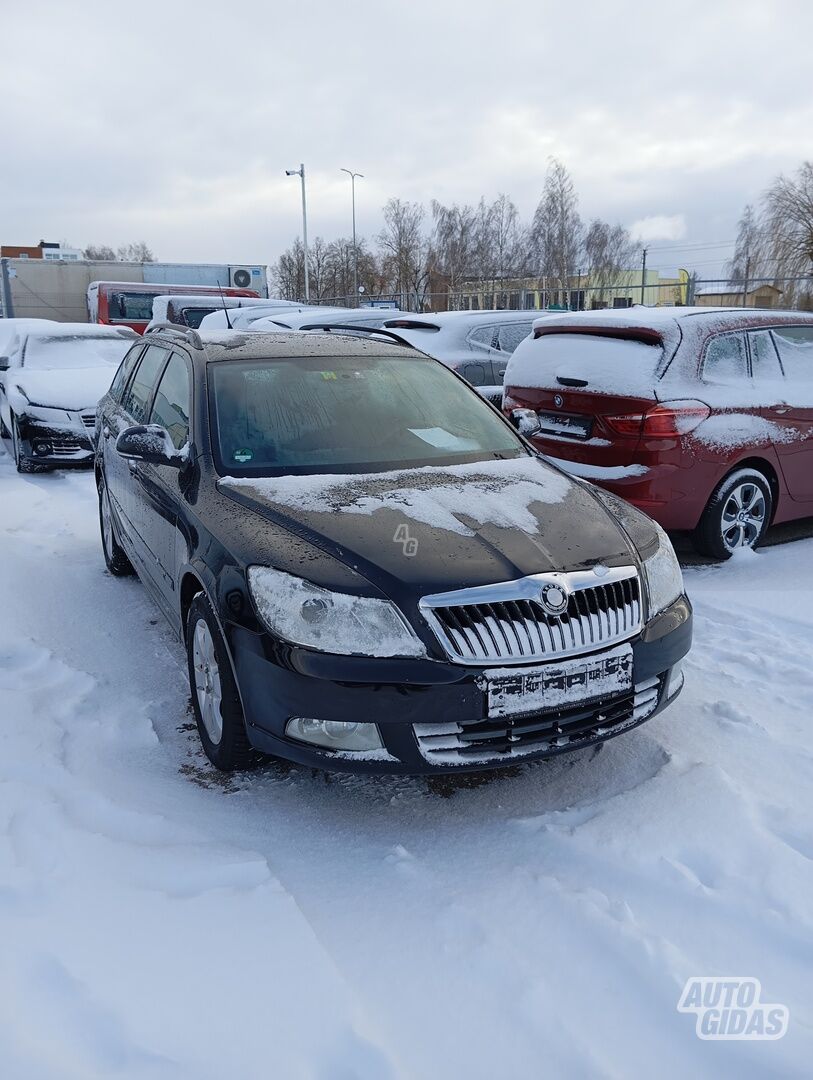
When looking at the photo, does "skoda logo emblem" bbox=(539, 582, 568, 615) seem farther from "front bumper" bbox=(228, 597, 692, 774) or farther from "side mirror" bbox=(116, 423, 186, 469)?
"side mirror" bbox=(116, 423, 186, 469)

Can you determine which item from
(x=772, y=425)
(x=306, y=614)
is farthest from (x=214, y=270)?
(x=306, y=614)

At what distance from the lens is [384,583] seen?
2697 mm

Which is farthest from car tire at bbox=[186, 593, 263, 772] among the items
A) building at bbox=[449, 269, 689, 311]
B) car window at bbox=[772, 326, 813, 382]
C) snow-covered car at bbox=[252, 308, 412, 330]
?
building at bbox=[449, 269, 689, 311]

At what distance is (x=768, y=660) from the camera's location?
414 centimetres

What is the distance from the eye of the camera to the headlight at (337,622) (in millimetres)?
2625

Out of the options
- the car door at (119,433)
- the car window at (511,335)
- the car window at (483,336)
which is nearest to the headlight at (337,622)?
the car door at (119,433)

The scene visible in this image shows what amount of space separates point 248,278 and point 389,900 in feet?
122

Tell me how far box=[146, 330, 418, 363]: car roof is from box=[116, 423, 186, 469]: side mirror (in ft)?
1.80

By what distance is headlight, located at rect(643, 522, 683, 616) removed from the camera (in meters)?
3.10

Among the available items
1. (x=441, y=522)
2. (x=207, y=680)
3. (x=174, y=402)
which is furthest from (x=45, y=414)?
(x=441, y=522)

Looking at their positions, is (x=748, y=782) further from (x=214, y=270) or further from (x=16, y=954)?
(x=214, y=270)

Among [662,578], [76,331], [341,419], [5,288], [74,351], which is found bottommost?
[662,578]

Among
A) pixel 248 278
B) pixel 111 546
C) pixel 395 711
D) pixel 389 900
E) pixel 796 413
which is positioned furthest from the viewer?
pixel 248 278

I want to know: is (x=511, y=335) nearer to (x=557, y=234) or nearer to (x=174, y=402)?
(x=174, y=402)
